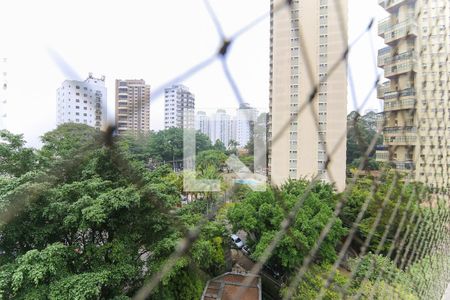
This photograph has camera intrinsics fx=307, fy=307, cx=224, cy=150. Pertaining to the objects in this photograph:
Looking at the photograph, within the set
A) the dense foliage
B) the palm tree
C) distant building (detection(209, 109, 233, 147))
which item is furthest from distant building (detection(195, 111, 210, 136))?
the dense foliage

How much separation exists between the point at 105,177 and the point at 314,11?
6.52ft

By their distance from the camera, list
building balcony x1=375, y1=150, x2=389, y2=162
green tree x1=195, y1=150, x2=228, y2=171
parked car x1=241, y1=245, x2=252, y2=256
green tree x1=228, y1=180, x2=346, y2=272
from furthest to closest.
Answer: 1. parked car x1=241, y1=245, x2=252, y2=256
2. green tree x1=195, y1=150, x2=228, y2=171
3. green tree x1=228, y1=180, x2=346, y2=272
4. building balcony x1=375, y1=150, x2=389, y2=162

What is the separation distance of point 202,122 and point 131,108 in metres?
2.14

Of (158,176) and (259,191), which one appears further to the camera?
(259,191)

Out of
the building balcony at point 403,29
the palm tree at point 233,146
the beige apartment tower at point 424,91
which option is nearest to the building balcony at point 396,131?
the beige apartment tower at point 424,91

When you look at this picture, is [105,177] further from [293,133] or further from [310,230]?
[310,230]

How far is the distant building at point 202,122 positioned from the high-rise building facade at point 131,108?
1.94 m

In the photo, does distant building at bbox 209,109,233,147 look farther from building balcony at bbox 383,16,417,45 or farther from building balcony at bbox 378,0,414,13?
building balcony at bbox 378,0,414,13

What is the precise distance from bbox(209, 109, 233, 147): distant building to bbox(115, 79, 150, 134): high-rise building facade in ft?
6.87

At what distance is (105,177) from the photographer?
2.37 metres

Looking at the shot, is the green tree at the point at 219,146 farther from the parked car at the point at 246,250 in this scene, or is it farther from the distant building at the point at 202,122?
the parked car at the point at 246,250

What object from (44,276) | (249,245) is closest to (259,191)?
(249,245)

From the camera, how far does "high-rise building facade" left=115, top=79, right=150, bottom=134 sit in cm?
27

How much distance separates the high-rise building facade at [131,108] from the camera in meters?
0.27
